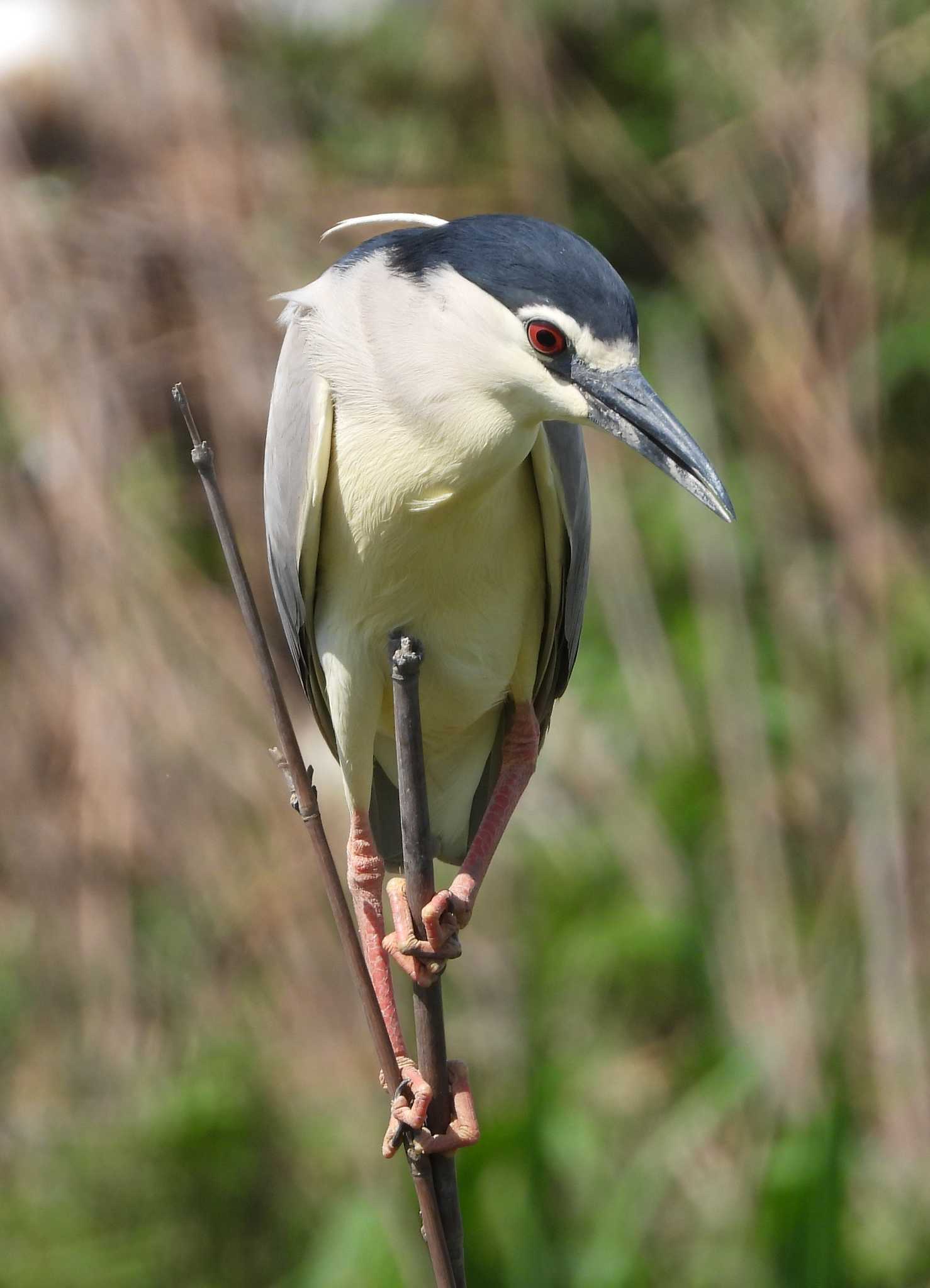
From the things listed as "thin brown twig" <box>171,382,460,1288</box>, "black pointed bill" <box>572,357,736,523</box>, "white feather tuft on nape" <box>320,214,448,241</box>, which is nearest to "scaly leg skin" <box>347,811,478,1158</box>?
"thin brown twig" <box>171,382,460,1288</box>

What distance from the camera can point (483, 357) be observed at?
5.68ft

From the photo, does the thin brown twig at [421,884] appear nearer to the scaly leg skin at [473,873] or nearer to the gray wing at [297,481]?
the scaly leg skin at [473,873]

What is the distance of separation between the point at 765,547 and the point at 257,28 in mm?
2232

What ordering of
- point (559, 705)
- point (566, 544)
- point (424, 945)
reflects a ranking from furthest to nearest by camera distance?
point (559, 705) → point (566, 544) → point (424, 945)

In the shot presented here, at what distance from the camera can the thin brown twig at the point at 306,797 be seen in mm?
1461

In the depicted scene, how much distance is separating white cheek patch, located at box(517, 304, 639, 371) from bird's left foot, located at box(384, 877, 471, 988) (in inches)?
25.9

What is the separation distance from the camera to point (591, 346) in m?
1.65

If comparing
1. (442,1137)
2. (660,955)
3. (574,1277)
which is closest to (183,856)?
(660,955)

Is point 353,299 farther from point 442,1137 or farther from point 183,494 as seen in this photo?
point 183,494

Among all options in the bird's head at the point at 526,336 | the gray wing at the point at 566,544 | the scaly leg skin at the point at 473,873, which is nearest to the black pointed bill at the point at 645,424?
the bird's head at the point at 526,336

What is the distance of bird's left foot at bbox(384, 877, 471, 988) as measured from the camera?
5.75 feet

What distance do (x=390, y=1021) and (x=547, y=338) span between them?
3.11 feet

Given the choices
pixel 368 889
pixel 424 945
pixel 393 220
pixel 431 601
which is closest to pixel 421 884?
pixel 424 945

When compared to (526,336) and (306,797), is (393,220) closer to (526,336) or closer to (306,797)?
(526,336)
